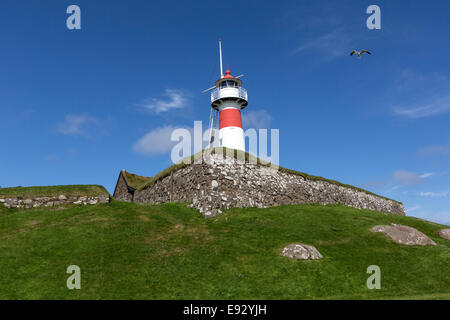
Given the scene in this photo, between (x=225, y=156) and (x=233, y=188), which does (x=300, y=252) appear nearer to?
(x=233, y=188)

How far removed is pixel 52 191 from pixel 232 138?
1998cm

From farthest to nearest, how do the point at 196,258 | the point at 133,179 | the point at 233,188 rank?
the point at 133,179 < the point at 233,188 < the point at 196,258

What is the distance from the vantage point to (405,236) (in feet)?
69.1

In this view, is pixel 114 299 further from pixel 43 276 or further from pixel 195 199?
pixel 195 199

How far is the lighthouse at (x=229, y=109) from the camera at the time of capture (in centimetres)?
3741

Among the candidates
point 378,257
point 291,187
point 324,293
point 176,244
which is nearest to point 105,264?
point 176,244

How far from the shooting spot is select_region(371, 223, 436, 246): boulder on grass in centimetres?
2069

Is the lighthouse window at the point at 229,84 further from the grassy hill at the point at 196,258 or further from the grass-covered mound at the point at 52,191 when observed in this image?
the grassy hill at the point at 196,258

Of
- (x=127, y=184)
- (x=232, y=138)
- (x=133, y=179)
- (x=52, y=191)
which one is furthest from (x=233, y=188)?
(x=133, y=179)

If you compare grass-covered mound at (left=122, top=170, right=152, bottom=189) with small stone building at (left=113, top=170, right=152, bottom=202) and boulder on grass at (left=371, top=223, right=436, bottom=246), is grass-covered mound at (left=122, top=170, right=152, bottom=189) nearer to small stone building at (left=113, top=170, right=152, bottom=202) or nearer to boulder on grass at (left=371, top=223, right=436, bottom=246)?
small stone building at (left=113, top=170, right=152, bottom=202)

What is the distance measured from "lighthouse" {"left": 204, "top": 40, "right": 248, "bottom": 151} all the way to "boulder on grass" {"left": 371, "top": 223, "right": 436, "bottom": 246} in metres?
19.0

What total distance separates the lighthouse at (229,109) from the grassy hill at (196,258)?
15.1 meters

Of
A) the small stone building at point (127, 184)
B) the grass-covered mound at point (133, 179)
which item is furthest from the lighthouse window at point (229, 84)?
the grass-covered mound at point (133, 179)

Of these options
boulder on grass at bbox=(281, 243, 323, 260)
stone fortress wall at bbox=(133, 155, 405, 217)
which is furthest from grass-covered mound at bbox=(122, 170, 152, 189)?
boulder on grass at bbox=(281, 243, 323, 260)
